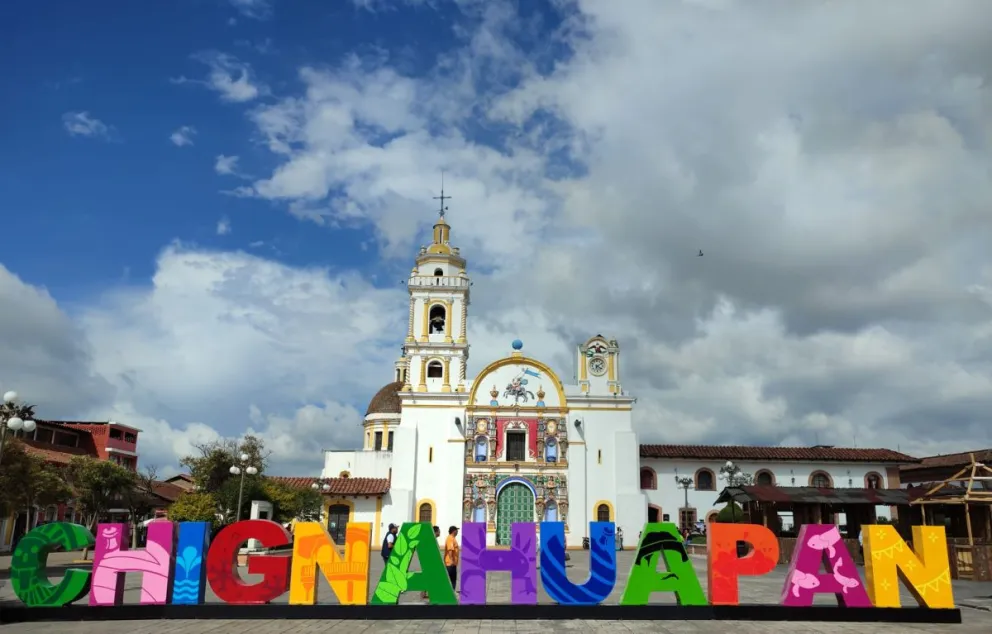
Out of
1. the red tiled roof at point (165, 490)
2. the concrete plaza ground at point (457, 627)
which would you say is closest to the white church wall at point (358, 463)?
the red tiled roof at point (165, 490)

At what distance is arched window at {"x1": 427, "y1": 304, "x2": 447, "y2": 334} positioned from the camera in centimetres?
4388

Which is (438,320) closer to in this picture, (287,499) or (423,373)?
(423,373)

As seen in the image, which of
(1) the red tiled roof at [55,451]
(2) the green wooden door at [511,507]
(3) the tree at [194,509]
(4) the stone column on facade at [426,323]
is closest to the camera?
(3) the tree at [194,509]

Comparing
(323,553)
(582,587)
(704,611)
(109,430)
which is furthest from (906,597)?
(109,430)

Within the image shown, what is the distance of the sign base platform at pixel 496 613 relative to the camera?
14273 mm

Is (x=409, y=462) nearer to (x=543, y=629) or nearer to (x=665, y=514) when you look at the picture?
(x=665, y=514)

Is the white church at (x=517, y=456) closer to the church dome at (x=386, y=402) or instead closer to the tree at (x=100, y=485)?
the tree at (x=100, y=485)

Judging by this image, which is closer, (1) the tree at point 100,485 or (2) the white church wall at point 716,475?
(1) the tree at point 100,485

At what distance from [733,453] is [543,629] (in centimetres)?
3351

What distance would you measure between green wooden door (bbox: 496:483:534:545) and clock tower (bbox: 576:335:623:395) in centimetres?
637

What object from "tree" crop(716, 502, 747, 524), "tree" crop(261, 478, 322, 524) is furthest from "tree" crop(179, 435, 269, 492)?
"tree" crop(716, 502, 747, 524)

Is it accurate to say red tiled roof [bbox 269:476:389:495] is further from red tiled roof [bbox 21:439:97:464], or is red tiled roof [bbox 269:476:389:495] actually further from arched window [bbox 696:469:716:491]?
arched window [bbox 696:469:716:491]

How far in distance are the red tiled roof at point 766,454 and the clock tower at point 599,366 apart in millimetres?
5249

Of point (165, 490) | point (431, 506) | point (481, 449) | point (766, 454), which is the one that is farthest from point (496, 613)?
point (165, 490)
